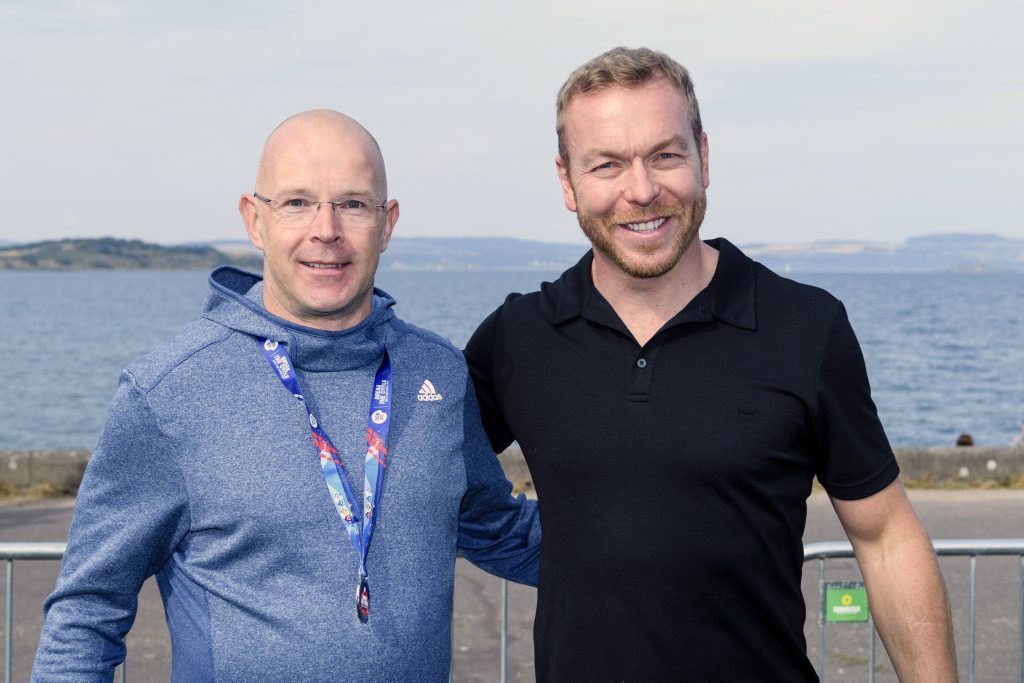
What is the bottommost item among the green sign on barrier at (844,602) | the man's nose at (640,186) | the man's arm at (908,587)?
the green sign on barrier at (844,602)

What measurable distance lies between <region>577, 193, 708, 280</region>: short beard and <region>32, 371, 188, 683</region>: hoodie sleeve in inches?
47.4

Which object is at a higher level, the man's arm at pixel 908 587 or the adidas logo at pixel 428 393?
A: the adidas logo at pixel 428 393

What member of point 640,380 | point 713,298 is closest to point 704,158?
point 713,298

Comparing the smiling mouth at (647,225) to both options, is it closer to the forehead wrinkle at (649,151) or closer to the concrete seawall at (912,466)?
the forehead wrinkle at (649,151)

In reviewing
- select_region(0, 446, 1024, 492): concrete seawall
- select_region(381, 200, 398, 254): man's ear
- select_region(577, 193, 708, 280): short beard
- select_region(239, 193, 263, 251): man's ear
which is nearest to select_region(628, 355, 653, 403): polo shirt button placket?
select_region(577, 193, 708, 280): short beard

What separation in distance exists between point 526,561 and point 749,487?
Answer: 2.96 ft

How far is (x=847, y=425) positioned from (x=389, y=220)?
1303mm

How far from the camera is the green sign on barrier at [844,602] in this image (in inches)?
168

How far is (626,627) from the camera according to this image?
2.85 metres

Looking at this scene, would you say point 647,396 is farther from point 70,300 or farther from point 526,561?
point 70,300

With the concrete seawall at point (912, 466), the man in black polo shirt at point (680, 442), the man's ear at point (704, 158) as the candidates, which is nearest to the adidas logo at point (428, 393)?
the man in black polo shirt at point (680, 442)

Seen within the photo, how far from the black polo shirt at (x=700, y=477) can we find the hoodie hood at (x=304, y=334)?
508 millimetres

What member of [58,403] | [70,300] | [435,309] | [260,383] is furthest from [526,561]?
[70,300]

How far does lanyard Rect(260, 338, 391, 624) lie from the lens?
8.92 ft
